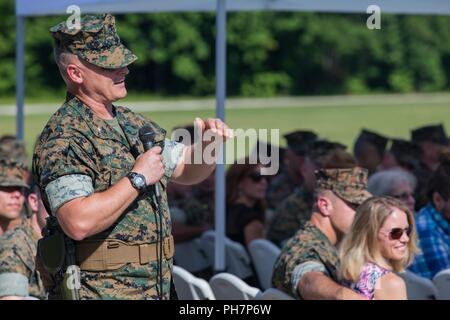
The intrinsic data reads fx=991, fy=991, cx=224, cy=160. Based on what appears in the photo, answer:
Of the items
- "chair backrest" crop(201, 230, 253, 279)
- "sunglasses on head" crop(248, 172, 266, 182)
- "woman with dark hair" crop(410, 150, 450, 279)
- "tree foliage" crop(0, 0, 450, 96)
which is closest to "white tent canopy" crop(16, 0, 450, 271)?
"chair backrest" crop(201, 230, 253, 279)

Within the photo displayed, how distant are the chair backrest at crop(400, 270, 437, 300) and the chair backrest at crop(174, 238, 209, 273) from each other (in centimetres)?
202

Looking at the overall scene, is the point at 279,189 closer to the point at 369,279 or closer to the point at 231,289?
the point at 231,289

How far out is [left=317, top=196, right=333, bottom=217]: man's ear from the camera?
4504 mm

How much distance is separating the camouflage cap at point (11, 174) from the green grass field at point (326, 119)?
16.3 m

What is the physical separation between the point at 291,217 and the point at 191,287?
5.40 ft

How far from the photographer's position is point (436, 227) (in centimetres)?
530

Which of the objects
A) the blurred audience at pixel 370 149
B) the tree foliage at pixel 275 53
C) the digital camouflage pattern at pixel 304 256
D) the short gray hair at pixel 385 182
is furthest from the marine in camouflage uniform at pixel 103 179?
the tree foliage at pixel 275 53

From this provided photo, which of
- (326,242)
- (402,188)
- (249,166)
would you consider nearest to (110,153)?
(326,242)

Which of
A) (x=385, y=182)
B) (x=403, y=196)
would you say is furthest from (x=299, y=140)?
(x=403, y=196)

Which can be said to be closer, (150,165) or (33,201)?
(150,165)

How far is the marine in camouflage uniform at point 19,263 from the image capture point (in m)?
4.23

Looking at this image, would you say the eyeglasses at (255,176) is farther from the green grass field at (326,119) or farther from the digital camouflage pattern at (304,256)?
the green grass field at (326,119)

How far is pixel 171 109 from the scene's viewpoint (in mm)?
33500

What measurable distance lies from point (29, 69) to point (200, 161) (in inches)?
1320
